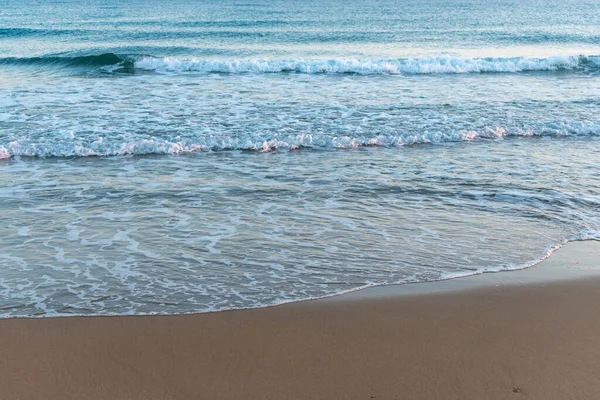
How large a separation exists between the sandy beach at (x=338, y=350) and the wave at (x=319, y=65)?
630 inches

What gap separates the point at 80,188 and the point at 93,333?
401 centimetres

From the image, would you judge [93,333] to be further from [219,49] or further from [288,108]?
[219,49]

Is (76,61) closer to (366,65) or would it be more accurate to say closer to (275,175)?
(366,65)

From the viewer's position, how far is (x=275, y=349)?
439cm

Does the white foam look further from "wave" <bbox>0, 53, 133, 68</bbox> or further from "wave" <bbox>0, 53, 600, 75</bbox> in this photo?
"wave" <bbox>0, 53, 133, 68</bbox>

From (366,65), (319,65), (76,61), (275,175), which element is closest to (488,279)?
(275,175)

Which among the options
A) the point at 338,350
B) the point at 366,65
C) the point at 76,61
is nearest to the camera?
the point at 338,350

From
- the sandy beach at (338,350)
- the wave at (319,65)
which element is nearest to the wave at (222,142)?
the sandy beach at (338,350)

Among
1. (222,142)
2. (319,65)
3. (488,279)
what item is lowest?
(488,279)

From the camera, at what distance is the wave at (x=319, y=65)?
20.7 m

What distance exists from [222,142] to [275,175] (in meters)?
1.97

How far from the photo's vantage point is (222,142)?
10586 millimetres

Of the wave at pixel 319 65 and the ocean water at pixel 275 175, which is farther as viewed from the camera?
the wave at pixel 319 65

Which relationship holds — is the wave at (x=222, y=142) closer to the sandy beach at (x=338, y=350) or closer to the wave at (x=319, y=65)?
the sandy beach at (x=338, y=350)
